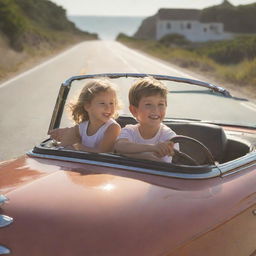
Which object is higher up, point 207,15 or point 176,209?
point 207,15

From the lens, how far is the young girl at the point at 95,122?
3.49 m

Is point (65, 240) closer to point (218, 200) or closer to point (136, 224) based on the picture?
point (136, 224)

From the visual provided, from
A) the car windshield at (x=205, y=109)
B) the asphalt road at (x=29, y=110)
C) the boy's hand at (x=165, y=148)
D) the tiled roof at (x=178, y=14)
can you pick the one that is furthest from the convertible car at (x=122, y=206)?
the tiled roof at (x=178, y=14)

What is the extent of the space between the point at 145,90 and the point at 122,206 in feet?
3.25

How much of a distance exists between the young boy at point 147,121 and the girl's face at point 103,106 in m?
0.18

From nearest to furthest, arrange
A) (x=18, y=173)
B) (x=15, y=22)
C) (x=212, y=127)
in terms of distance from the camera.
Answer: (x=18, y=173) < (x=212, y=127) < (x=15, y=22)

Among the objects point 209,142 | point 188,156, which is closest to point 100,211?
point 188,156

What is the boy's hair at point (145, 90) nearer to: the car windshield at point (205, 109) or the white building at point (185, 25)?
the car windshield at point (205, 109)

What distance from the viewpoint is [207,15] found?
129m

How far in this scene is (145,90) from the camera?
3279mm

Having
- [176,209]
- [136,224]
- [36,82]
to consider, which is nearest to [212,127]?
[176,209]

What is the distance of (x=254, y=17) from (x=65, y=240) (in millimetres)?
147535

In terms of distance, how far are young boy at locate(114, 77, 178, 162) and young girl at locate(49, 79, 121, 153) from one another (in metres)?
0.12

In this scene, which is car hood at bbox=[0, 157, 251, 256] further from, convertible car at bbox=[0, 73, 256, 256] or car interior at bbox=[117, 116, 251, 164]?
car interior at bbox=[117, 116, 251, 164]
